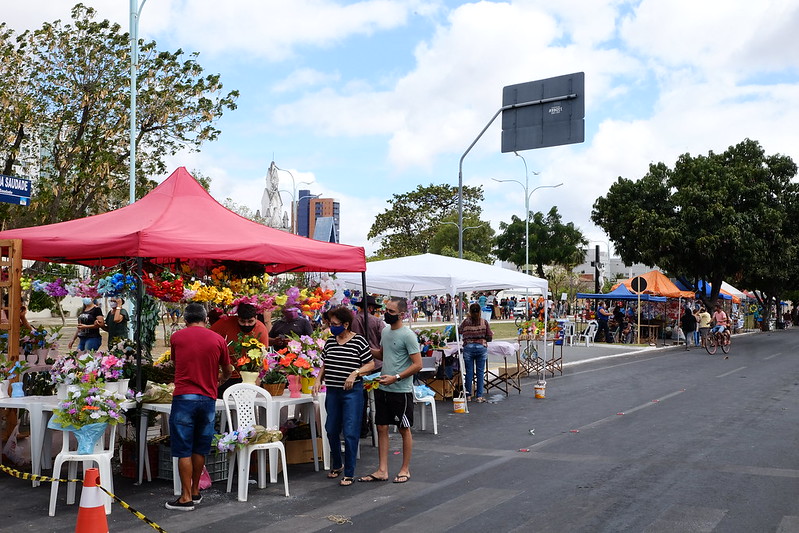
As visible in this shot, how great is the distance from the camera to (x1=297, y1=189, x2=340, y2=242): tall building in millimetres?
16891

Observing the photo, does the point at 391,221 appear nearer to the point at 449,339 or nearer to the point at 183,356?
the point at 449,339

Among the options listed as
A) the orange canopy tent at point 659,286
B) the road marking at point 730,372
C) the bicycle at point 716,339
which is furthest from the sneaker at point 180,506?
the orange canopy tent at point 659,286

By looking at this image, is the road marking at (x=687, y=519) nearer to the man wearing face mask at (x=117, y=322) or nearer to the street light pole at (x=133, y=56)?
the man wearing face mask at (x=117, y=322)

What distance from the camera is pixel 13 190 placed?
929cm

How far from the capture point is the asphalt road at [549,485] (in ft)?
20.5

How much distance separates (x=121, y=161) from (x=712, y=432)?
16.0 meters

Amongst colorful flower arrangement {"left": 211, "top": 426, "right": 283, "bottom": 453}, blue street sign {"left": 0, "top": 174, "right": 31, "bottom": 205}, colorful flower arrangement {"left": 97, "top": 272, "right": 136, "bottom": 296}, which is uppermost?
blue street sign {"left": 0, "top": 174, "right": 31, "bottom": 205}

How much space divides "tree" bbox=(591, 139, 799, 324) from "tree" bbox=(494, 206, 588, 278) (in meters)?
30.8

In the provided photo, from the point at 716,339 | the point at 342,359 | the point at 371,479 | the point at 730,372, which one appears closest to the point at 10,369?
the point at 342,359

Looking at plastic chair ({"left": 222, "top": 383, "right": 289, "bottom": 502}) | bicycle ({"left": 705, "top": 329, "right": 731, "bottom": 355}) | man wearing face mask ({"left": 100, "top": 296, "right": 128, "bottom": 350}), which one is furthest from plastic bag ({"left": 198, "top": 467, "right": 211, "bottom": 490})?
bicycle ({"left": 705, "top": 329, "right": 731, "bottom": 355})

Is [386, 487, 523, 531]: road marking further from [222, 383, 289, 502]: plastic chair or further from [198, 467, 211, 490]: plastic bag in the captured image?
[198, 467, 211, 490]: plastic bag

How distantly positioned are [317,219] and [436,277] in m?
6.05

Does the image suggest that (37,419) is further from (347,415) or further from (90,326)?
(90,326)

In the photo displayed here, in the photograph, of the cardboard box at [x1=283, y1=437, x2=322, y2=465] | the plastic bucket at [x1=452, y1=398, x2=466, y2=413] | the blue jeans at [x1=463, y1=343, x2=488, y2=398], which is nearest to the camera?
the cardboard box at [x1=283, y1=437, x2=322, y2=465]
